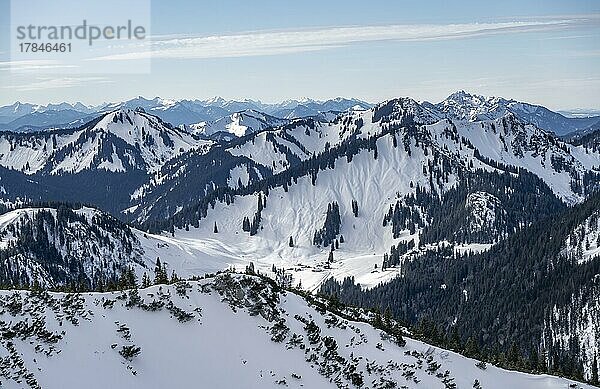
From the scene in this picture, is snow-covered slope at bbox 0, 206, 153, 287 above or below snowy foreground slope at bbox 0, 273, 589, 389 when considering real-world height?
below

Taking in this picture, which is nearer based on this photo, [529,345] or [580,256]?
[529,345]

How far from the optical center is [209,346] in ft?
169

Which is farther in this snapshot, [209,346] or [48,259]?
[48,259]

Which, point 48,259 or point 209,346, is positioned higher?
point 209,346

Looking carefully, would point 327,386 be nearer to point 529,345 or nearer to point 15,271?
point 529,345

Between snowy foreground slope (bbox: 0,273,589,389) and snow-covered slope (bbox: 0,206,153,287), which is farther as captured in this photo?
snow-covered slope (bbox: 0,206,153,287)

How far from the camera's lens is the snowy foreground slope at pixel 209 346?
4238 cm

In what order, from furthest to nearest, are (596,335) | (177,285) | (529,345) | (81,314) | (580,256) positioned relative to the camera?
(580,256) → (529,345) → (596,335) → (177,285) → (81,314)

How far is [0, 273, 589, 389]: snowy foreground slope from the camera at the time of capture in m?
42.4

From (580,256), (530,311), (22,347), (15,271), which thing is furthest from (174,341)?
(580,256)

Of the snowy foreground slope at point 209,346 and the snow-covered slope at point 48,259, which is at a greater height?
the snowy foreground slope at point 209,346

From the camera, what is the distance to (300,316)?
62656 mm

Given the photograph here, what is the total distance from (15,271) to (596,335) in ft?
601

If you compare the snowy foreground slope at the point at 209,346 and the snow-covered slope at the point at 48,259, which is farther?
the snow-covered slope at the point at 48,259
